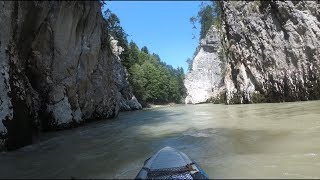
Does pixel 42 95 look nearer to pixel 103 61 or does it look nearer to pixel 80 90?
pixel 80 90

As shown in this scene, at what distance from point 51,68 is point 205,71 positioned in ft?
146

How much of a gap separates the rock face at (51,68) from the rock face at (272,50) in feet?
32.5

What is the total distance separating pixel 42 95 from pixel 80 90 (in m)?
2.93

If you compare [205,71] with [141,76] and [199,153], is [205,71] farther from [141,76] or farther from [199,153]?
[199,153]

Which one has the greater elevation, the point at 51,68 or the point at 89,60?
the point at 89,60

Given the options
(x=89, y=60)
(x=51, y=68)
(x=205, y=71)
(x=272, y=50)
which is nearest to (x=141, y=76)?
(x=205, y=71)

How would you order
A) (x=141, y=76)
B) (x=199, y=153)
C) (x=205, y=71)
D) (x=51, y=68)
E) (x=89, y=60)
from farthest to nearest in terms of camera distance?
Result: (x=205, y=71)
(x=141, y=76)
(x=89, y=60)
(x=51, y=68)
(x=199, y=153)

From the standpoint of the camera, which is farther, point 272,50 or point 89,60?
point 272,50

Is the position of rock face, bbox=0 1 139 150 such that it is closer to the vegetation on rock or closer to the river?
the river

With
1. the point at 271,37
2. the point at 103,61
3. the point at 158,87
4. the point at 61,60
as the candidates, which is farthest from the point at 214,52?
the point at 61,60

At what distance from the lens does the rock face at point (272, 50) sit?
2017 centimetres

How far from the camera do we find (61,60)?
13883mm

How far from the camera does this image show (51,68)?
13.4 meters

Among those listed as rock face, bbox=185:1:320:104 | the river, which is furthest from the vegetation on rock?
the river
